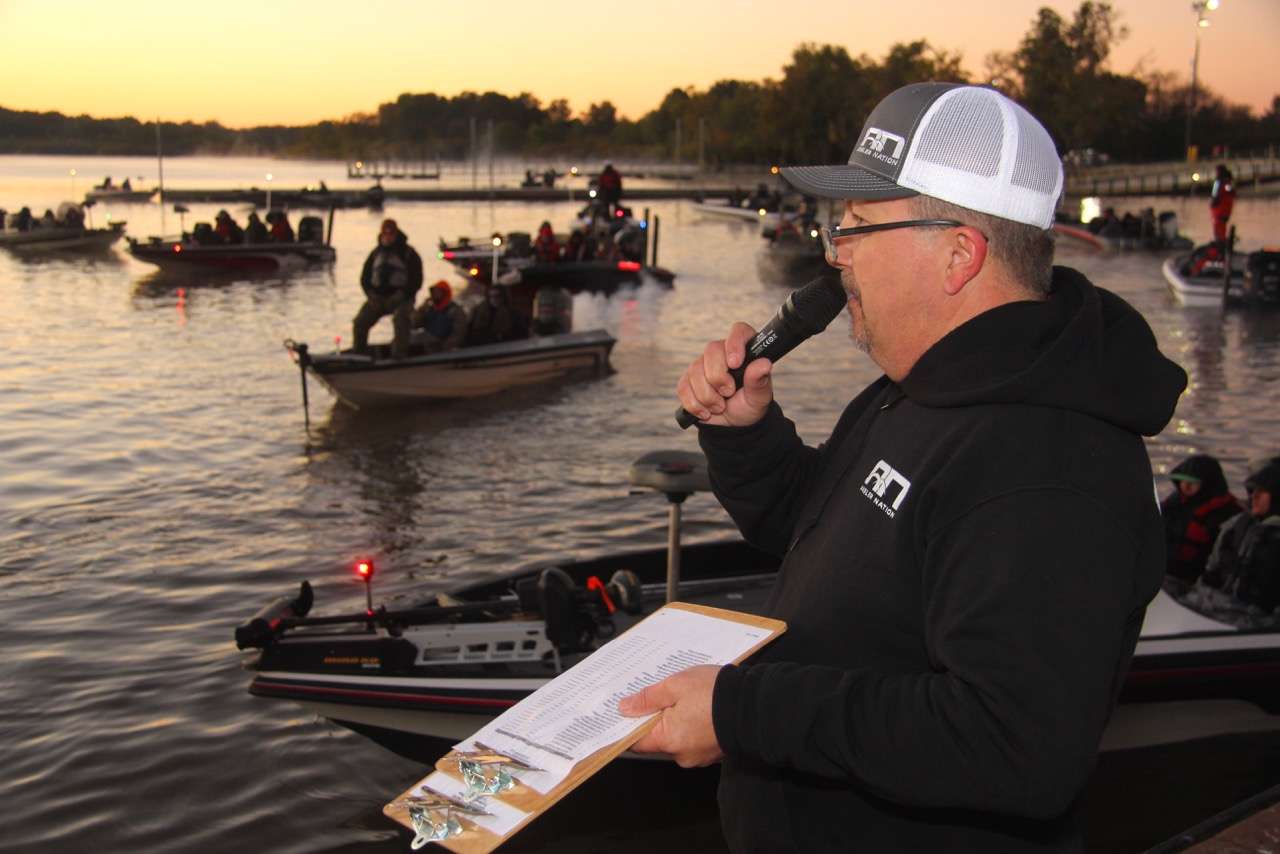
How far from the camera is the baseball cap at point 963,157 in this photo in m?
1.87

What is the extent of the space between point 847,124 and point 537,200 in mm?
42655

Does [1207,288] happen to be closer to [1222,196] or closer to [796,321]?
[1222,196]

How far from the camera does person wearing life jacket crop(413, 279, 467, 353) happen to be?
15.6 meters

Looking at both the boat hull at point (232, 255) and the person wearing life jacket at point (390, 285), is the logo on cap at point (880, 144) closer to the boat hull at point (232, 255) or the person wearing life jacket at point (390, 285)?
the person wearing life jacket at point (390, 285)

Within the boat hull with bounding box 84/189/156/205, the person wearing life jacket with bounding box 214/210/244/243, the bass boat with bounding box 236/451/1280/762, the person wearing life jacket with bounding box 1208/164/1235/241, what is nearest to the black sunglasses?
the bass boat with bounding box 236/451/1280/762

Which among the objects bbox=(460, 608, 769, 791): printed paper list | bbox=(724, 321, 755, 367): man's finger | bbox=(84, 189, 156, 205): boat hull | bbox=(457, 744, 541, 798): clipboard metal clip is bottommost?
bbox=(457, 744, 541, 798): clipboard metal clip

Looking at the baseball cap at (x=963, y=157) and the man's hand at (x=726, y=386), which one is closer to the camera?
the baseball cap at (x=963, y=157)

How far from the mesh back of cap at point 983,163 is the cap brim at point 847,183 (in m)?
0.03

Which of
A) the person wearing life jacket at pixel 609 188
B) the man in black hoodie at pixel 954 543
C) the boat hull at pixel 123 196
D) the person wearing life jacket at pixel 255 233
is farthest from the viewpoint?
the boat hull at pixel 123 196

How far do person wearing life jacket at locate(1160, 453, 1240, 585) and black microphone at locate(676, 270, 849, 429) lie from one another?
5516 millimetres

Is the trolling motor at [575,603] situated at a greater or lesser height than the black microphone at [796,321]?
lesser

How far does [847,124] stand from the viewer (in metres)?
103

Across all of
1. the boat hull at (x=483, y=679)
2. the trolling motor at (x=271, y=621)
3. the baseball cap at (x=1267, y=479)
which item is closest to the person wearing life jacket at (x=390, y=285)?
the trolling motor at (x=271, y=621)

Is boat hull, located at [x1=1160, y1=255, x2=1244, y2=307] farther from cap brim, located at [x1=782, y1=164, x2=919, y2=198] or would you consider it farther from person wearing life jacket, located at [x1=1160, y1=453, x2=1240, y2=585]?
cap brim, located at [x1=782, y1=164, x2=919, y2=198]
